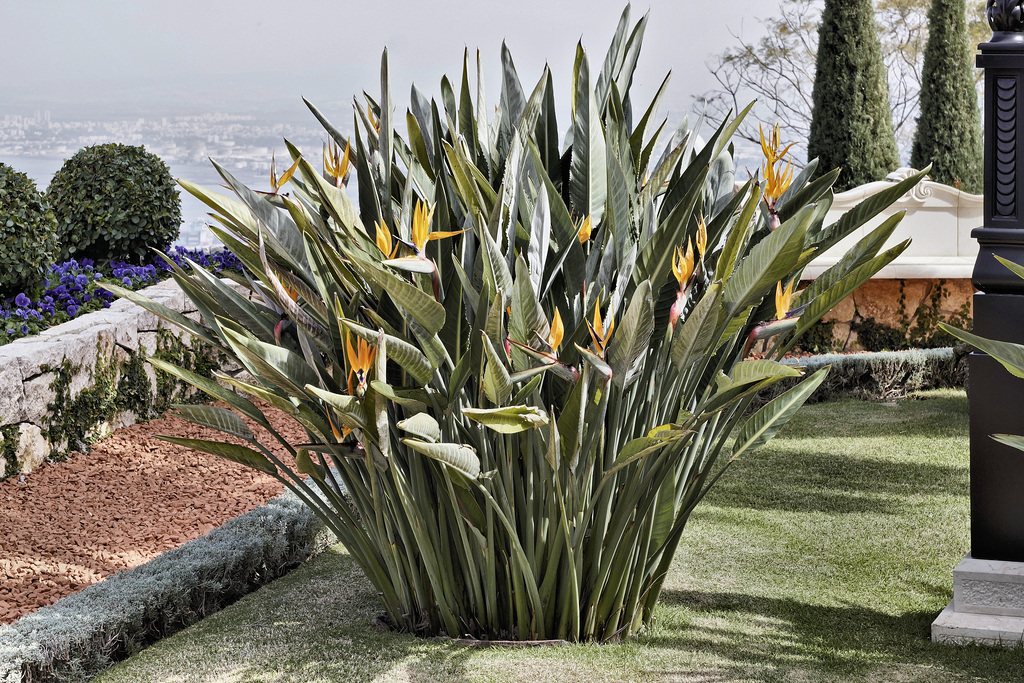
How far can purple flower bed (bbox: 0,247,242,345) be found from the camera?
4.76 m

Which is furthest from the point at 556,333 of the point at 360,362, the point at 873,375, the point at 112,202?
the point at 112,202

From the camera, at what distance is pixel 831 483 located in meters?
4.25

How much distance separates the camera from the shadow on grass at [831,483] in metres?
3.90

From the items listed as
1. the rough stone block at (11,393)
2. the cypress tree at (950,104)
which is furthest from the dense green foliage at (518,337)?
the cypress tree at (950,104)

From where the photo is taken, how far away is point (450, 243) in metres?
2.06

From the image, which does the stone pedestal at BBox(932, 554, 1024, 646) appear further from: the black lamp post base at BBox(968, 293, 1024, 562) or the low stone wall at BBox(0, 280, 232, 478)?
the low stone wall at BBox(0, 280, 232, 478)

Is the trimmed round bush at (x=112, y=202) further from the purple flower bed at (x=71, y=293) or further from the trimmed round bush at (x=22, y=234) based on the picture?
the trimmed round bush at (x=22, y=234)

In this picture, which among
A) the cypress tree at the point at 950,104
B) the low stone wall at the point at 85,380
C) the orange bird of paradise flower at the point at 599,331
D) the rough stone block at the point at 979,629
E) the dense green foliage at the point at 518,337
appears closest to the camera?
the orange bird of paradise flower at the point at 599,331

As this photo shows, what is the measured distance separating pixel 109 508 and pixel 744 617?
109 inches

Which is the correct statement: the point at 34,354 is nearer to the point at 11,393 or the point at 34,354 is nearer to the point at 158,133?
the point at 11,393

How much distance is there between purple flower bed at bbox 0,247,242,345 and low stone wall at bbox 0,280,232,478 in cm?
23

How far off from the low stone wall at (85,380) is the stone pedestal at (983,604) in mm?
3899

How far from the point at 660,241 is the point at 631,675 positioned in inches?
41.8

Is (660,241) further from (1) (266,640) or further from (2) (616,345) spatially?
(1) (266,640)
